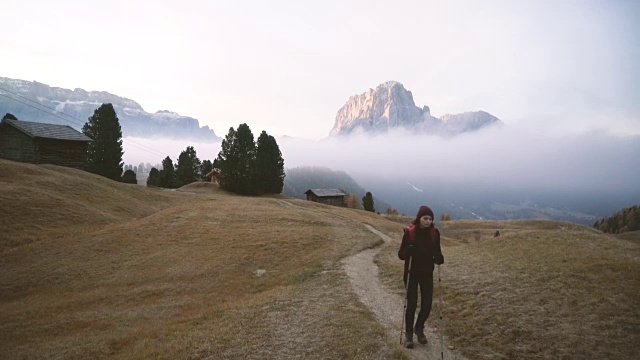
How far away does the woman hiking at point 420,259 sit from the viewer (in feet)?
34.3

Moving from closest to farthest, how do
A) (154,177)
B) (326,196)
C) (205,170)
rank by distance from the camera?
(326,196) < (154,177) < (205,170)

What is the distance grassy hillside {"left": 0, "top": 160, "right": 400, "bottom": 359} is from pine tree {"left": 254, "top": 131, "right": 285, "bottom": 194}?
40.6 m

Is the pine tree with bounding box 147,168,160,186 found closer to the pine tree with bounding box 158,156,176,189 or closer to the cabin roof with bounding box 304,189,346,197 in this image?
the pine tree with bounding box 158,156,176,189

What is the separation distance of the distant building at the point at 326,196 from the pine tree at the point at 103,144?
52379 millimetres

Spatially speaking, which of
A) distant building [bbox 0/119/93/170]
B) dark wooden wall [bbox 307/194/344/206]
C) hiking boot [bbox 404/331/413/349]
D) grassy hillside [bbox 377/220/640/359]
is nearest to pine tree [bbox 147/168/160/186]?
distant building [bbox 0/119/93/170]

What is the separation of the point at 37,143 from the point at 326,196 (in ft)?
225

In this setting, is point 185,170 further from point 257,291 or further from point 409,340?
point 409,340

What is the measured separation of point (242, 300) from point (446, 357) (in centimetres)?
1144

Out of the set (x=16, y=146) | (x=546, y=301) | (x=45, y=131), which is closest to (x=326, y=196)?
(x=45, y=131)

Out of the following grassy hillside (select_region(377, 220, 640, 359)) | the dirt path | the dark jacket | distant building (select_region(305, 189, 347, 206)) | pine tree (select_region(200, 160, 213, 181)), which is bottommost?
the dirt path

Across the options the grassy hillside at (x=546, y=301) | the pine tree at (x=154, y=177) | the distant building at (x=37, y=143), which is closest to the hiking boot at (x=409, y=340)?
the grassy hillside at (x=546, y=301)

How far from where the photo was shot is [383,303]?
15.4 metres

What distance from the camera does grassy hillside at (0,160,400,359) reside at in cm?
1235

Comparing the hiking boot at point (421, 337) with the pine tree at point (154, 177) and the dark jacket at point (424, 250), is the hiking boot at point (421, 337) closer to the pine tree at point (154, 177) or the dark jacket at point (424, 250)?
the dark jacket at point (424, 250)
